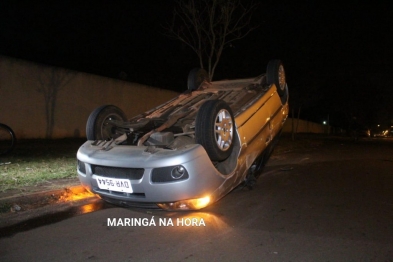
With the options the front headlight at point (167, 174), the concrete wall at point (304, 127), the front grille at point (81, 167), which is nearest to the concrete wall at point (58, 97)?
the front grille at point (81, 167)

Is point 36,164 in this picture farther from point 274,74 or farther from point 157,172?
point 274,74

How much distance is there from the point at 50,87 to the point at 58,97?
482 mm

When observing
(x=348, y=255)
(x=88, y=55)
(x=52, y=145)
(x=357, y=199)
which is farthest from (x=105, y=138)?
(x=88, y=55)

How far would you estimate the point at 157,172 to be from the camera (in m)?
3.88

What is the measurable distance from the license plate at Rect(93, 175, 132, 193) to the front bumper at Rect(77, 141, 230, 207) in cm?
4

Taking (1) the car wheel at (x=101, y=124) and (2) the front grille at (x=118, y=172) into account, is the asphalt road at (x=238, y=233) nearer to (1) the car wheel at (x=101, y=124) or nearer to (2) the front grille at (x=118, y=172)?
(2) the front grille at (x=118, y=172)

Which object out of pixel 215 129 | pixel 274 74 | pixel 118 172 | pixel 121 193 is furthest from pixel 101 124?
pixel 274 74

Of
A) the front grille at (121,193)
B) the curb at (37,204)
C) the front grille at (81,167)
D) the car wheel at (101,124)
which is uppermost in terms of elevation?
the car wheel at (101,124)

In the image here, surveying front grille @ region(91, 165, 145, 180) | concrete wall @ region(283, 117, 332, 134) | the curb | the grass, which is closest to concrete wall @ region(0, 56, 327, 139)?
the grass

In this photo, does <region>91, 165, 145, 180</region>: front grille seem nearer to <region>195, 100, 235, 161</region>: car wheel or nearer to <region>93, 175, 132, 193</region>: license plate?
<region>93, 175, 132, 193</region>: license plate

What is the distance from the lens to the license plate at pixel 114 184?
401 centimetres

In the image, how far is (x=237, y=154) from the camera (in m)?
4.71

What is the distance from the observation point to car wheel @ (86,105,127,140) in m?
5.14

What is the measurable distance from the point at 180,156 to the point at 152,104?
13.3 m
